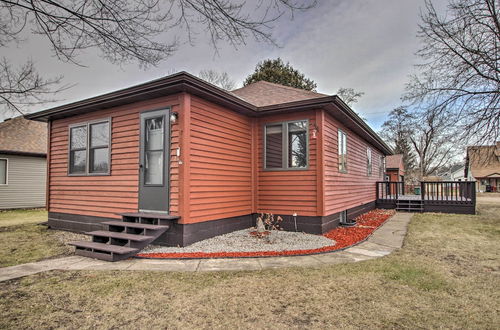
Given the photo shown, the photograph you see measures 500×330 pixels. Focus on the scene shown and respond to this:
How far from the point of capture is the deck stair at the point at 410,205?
40.9 ft

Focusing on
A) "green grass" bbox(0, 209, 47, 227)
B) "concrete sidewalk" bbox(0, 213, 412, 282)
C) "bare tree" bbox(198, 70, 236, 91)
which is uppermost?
"bare tree" bbox(198, 70, 236, 91)

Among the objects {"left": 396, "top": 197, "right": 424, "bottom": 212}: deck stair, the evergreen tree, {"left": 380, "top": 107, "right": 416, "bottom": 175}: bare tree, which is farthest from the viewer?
{"left": 380, "top": 107, "right": 416, "bottom": 175}: bare tree

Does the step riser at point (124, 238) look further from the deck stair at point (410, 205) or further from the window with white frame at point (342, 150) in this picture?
the deck stair at point (410, 205)

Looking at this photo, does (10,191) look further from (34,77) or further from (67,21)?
(67,21)

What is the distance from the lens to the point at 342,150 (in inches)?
335

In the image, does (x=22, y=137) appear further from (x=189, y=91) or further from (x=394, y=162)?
(x=394, y=162)

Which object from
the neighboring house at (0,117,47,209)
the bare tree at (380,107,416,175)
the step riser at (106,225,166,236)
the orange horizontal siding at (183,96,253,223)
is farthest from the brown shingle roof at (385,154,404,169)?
the neighboring house at (0,117,47,209)

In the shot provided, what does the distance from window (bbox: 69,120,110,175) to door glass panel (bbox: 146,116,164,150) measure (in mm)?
1400

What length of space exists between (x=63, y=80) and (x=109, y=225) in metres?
2.80

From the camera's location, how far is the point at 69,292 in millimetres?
3273

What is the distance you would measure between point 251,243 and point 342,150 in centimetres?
430

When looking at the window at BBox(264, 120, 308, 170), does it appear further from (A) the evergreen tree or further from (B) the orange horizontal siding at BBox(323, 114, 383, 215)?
(A) the evergreen tree

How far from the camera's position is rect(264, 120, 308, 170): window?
710 centimetres

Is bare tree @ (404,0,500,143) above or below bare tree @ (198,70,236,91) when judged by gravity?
below
